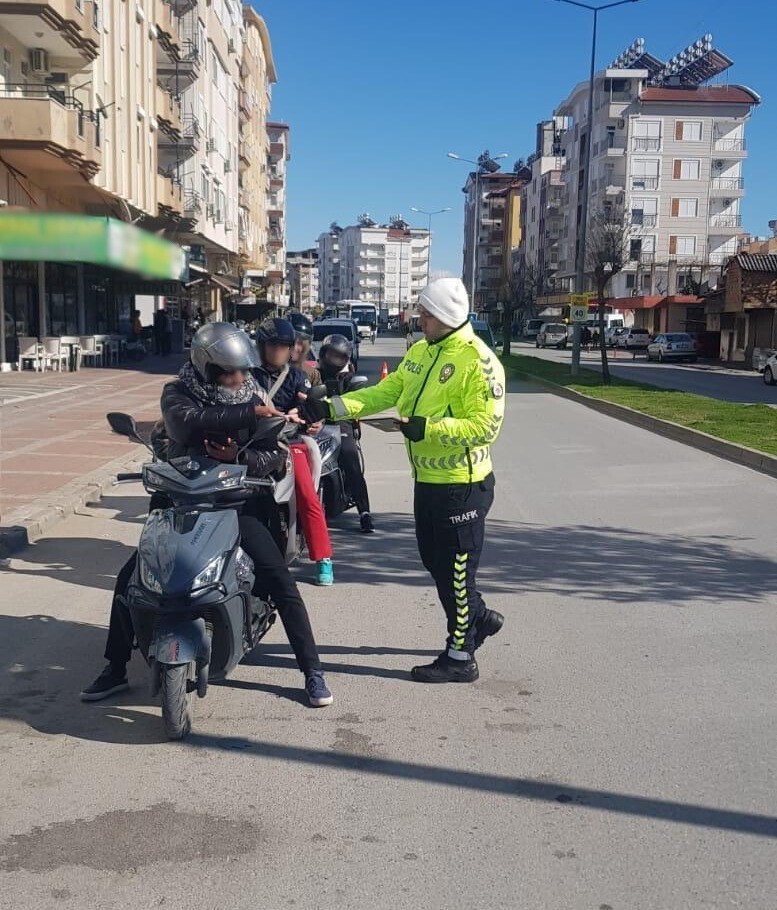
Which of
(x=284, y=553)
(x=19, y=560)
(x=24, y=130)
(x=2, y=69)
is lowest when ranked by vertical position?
(x=19, y=560)

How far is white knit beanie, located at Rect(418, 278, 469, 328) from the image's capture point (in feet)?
15.3

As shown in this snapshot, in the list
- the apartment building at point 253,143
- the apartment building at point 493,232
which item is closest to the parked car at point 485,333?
the apartment building at point 253,143

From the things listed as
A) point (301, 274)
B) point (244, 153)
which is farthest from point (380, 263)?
point (244, 153)

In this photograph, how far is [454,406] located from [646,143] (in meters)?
79.5

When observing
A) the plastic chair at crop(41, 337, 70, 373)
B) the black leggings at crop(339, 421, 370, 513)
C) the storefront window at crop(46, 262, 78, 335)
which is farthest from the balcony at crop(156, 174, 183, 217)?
the black leggings at crop(339, 421, 370, 513)

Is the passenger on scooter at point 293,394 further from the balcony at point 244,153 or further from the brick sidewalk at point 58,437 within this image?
the balcony at point 244,153

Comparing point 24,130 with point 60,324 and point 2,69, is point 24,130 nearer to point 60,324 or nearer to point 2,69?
point 2,69

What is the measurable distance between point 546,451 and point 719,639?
820 centimetres

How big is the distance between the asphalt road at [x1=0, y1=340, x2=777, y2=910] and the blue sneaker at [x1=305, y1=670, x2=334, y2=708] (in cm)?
7

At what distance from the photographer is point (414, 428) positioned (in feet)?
14.6

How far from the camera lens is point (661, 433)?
16.0 meters

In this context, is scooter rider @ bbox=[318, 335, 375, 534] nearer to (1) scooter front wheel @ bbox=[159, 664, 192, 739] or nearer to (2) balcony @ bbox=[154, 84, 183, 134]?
(1) scooter front wheel @ bbox=[159, 664, 192, 739]

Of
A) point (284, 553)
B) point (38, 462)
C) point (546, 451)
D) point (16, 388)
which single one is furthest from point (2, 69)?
point (284, 553)

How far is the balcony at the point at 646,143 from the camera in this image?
7750cm
